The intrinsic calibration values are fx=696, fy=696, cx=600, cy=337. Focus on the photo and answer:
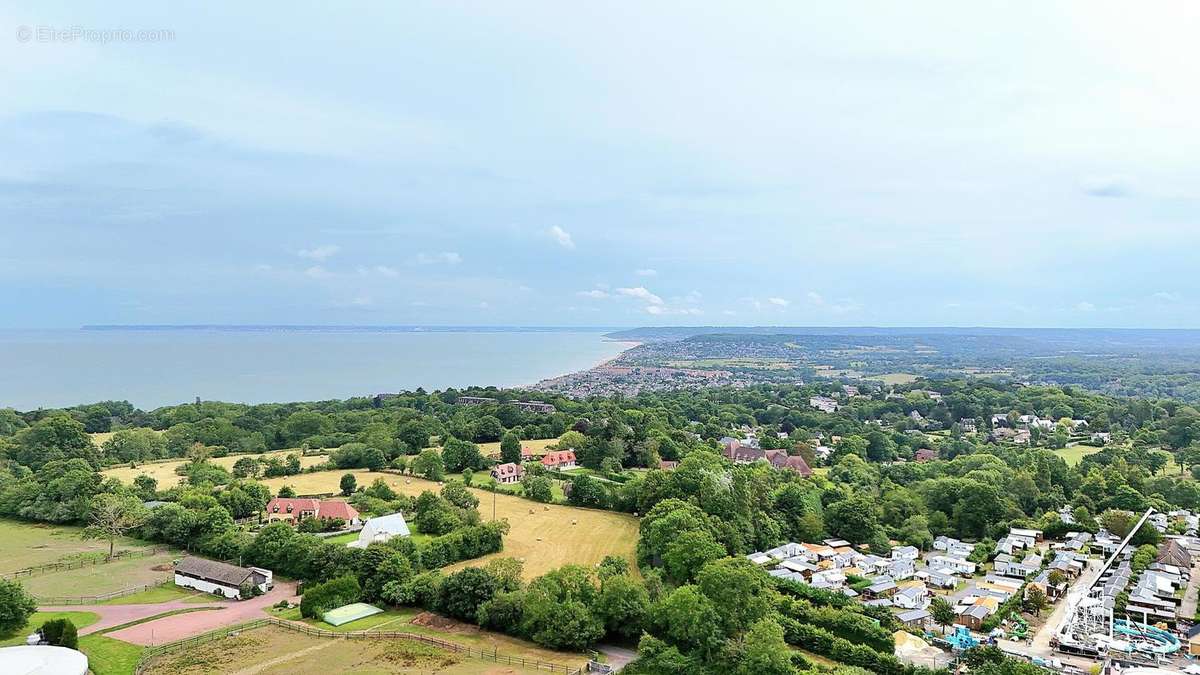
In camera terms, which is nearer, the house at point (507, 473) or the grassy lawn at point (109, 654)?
the grassy lawn at point (109, 654)

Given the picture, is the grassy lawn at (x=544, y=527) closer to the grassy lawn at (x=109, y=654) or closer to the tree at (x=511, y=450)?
the tree at (x=511, y=450)

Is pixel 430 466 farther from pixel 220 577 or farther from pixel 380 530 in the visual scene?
pixel 220 577

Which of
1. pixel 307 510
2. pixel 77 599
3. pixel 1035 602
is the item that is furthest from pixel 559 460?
pixel 1035 602

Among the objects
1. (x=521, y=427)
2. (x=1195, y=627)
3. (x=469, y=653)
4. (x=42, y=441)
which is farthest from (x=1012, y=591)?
(x=42, y=441)

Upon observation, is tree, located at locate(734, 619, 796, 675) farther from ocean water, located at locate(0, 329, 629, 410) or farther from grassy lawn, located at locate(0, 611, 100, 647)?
ocean water, located at locate(0, 329, 629, 410)

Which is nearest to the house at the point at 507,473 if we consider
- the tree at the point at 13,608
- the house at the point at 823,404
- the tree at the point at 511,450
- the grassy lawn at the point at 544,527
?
the tree at the point at 511,450

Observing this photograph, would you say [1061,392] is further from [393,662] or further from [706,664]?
[393,662]
